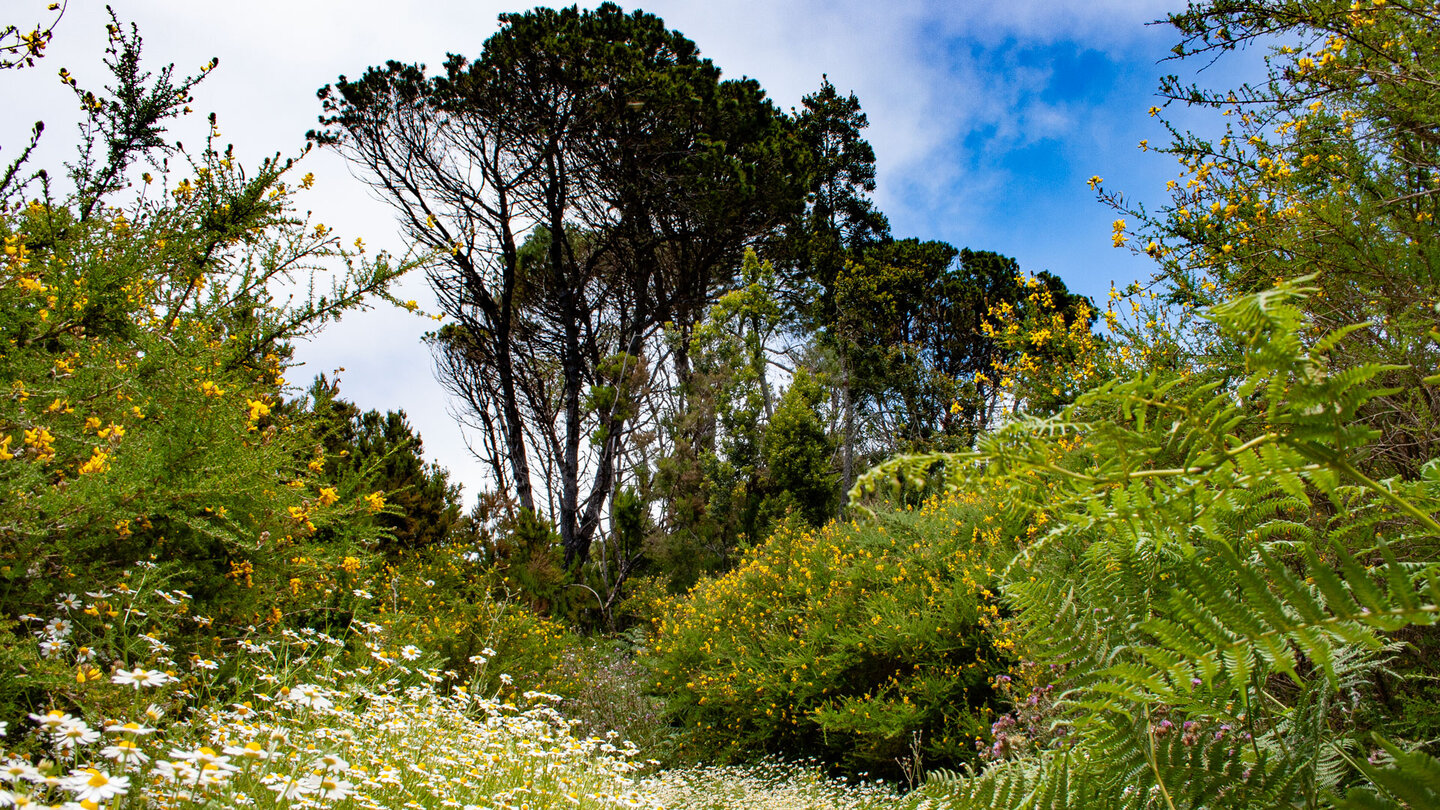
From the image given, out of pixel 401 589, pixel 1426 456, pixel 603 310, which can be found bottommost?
pixel 1426 456

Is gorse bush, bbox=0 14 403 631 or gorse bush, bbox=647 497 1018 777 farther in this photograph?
gorse bush, bbox=647 497 1018 777

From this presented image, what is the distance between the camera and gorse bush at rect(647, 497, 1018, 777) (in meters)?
4.55

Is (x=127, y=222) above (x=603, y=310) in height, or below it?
below

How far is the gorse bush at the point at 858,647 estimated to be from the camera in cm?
455

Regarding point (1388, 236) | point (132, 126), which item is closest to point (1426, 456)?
point (1388, 236)

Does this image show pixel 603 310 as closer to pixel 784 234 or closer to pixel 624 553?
pixel 784 234

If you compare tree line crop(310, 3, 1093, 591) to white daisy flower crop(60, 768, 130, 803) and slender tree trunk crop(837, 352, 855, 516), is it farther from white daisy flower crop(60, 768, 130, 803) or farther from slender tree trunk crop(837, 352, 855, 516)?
white daisy flower crop(60, 768, 130, 803)

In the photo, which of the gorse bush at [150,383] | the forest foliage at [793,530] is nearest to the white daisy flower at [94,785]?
the forest foliage at [793,530]

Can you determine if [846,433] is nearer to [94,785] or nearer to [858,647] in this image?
[858,647]

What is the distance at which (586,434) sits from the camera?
1359 centimetres

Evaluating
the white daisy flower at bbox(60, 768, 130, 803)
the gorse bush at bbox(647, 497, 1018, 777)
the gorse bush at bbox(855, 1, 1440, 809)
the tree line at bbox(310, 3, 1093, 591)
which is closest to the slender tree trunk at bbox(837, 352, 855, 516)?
the tree line at bbox(310, 3, 1093, 591)

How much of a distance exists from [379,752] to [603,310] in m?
13.3

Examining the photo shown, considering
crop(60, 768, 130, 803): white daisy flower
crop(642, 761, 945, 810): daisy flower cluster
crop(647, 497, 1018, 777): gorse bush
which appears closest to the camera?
crop(60, 768, 130, 803): white daisy flower

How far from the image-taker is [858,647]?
5039 millimetres
